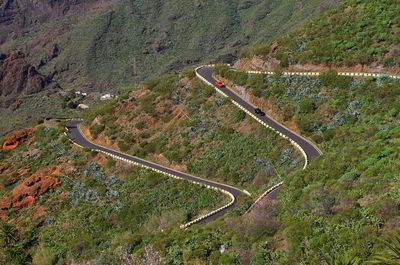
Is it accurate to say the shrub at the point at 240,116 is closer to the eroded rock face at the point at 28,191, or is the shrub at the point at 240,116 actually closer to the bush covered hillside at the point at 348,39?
the bush covered hillside at the point at 348,39

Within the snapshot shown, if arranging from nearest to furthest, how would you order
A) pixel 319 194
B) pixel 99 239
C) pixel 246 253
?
pixel 246 253 → pixel 319 194 → pixel 99 239

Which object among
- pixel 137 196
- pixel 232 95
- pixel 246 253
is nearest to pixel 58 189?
pixel 137 196

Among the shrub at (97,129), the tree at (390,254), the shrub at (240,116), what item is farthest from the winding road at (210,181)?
the tree at (390,254)

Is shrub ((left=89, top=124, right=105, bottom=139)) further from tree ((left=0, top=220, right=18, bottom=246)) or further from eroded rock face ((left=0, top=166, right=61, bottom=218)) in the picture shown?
tree ((left=0, top=220, right=18, bottom=246))

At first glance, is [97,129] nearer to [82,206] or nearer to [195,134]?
[82,206]

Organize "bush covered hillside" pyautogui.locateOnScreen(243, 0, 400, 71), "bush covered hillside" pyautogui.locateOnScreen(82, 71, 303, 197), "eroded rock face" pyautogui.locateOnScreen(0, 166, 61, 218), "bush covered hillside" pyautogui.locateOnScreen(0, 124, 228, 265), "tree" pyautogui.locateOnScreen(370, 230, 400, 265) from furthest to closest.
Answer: "eroded rock face" pyautogui.locateOnScreen(0, 166, 61, 218) < "bush covered hillside" pyautogui.locateOnScreen(243, 0, 400, 71) < "bush covered hillside" pyautogui.locateOnScreen(82, 71, 303, 197) < "bush covered hillside" pyautogui.locateOnScreen(0, 124, 228, 265) < "tree" pyautogui.locateOnScreen(370, 230, 400, 265)

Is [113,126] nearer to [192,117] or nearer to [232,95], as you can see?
[192,117]

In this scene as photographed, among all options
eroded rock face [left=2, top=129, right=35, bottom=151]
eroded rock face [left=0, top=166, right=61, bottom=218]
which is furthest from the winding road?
eroded rock face [left=2, top=129, right=35, bottom=151]
